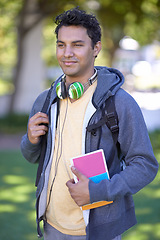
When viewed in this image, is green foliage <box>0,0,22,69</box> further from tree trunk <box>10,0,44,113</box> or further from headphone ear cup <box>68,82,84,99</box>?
headphone ear cup <box>68,82,84,99</box>

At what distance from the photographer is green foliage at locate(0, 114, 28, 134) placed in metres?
10.6

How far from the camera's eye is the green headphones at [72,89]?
2004 millimetres

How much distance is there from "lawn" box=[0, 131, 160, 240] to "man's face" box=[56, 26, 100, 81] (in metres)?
2.75

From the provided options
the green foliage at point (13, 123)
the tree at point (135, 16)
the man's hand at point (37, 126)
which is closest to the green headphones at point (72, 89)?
the man's hand at point (37, 126)

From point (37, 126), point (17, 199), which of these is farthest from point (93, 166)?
point (17, 199)

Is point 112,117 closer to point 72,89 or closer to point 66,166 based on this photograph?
point 72,89

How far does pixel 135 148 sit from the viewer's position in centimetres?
188

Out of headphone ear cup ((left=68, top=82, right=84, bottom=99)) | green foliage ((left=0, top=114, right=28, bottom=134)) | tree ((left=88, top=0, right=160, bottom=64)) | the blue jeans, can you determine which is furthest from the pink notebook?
green foliage ((left=0, top=114, right=28, bottom=134))

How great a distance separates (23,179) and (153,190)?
2.34 metres

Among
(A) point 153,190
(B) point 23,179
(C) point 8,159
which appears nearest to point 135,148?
(A) point 153,190

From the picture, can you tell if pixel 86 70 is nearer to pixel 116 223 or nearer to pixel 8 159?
pixel 116 223

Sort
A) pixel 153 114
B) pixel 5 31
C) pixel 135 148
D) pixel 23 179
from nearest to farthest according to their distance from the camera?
pixel 135 148 < pixel 23 179 < pixel 153 114 < pixel 5 31

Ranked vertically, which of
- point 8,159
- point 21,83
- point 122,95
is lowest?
point 8,159

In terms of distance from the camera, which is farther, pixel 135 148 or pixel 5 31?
pixel 5 31
